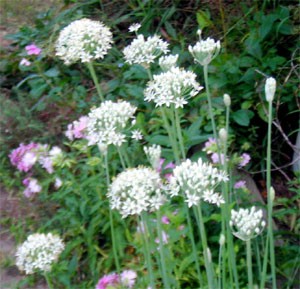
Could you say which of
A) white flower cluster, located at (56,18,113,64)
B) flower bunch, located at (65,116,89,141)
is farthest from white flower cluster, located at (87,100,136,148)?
flower bunch, located at (65,116,89,141)

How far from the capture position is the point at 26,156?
3.50m

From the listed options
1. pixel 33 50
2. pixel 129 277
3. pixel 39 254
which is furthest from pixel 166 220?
pixel 33 50

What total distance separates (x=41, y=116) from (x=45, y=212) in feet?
2.54

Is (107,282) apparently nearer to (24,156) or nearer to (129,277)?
(129,277)

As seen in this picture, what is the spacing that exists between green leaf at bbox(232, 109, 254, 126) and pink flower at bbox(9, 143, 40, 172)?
1.01 m

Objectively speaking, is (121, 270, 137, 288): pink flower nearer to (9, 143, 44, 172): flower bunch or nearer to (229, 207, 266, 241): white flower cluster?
(9, 143, 44, 172): flower bunch

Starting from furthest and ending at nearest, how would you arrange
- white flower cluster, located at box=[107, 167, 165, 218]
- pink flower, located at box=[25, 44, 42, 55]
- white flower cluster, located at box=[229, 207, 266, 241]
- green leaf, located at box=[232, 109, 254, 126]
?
pink flower, located at box=[25, 44, 42, 55]
green leaf, located at box=[232, 109, 254, 126]
white flower cluster, located at box=[107, 167, 165, 218]
white flower cluster, located at box=[229, 207, 266, 241]

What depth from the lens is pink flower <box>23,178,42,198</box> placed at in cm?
351

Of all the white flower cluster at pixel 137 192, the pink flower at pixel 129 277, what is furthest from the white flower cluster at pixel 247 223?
the pink flower at pixel 129 277

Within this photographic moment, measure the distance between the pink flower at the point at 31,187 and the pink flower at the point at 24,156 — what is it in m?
0.06

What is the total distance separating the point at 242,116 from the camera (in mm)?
3658

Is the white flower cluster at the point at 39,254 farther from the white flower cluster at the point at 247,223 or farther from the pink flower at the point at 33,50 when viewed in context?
the pink flower at the point at 33,50

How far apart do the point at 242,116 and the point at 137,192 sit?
1955 millimetres

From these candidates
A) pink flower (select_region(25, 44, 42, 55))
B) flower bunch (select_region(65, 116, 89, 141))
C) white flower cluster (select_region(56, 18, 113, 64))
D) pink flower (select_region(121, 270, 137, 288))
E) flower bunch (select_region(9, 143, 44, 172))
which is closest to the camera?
white flower cluster (select_region(56, 18, 113, 64))
